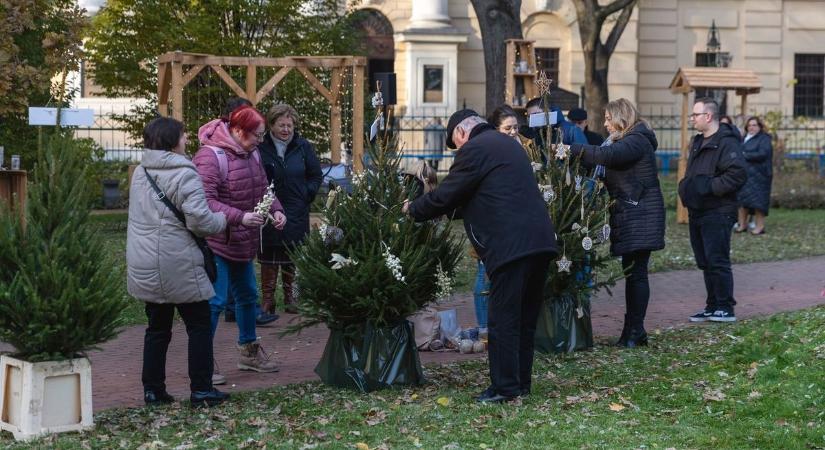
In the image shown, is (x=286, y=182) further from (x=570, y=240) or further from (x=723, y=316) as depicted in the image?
(x=723, y=316)

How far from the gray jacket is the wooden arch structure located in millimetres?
4854

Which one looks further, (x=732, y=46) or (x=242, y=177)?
(x=732, y=46)

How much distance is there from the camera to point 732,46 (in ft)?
121

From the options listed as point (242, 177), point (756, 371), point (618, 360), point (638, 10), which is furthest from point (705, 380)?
point (638, 10)

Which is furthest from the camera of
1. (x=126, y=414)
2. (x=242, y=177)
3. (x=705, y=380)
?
(x=242, y=177)

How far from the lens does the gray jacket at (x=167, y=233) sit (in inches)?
272

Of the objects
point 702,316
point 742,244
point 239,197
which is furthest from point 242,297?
point 742,244

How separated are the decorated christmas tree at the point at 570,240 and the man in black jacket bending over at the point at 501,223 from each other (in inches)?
53.7

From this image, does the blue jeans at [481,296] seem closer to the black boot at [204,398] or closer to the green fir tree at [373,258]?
the green fir tree at [373,258]

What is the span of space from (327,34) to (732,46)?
859 inches

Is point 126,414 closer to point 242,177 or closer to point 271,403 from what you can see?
point 271,403

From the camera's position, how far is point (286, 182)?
10188mm

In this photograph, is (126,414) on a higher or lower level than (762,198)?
lower

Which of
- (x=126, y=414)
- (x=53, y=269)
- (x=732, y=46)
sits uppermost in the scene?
(x=732, y=46)
